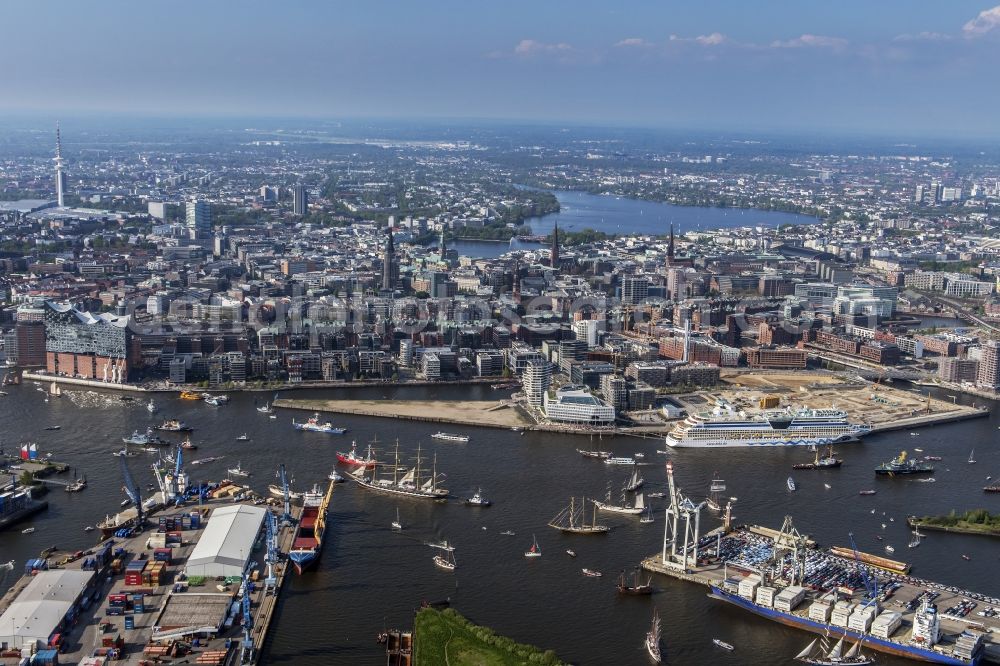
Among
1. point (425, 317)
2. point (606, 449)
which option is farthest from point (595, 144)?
point (606, 449)

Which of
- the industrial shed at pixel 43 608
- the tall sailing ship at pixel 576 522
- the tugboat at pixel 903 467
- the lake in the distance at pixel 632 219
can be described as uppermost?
the lake in the distance at pixel 632 219

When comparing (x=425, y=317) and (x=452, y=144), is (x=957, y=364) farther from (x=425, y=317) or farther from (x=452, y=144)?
(x=452, y=144)

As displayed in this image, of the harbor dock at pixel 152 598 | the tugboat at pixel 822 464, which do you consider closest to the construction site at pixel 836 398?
the tugboat at pixel 822 464

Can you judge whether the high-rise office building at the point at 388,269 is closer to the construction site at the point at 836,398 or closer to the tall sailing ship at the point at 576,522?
the construction site at the point at 836,398

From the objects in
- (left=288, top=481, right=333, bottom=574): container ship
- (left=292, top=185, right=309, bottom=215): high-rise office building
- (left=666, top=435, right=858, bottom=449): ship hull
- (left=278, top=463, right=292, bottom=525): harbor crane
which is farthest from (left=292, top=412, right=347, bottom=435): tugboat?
(left=292, top=185, right=309, bottom=215): high-rise office building

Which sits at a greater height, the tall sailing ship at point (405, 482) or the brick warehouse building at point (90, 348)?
the brick warehouse building at point (90, 348)

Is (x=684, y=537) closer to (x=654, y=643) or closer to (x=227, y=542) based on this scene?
(x=654, y=643)

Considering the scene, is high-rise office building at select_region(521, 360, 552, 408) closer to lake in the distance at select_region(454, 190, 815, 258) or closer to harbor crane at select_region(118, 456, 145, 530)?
harbor crane at select_region(118, 456, 145, 530)
